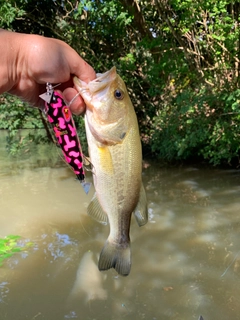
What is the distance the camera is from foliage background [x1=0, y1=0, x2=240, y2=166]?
884 cm

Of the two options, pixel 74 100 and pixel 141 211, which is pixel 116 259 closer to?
pixel 141 211

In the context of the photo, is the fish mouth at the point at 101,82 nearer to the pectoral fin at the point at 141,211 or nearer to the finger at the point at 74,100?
the finger at the point at 74,100

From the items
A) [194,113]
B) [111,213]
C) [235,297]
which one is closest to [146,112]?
[194,113]

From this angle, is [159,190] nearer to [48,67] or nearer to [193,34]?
Result: [193,34]

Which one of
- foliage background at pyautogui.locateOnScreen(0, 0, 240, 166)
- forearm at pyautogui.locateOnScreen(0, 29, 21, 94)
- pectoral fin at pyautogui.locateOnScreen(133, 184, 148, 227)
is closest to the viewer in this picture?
forearm at pyautogui.locateOnScreen(0, 29, 21, 94)

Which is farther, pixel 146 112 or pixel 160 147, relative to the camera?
pixel 146 112

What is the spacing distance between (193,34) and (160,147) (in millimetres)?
3438

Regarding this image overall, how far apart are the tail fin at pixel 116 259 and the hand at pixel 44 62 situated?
2.52ft

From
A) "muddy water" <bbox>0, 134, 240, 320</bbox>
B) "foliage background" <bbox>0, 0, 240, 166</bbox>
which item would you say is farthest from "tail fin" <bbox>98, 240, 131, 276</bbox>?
"foliage background" <bbox>0, 0, 240, 166</bbox>

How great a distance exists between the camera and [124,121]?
1915 mm

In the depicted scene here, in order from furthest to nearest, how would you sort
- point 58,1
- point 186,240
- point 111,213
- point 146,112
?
point 146,112
point 58,1
point 186,240
point 111,213

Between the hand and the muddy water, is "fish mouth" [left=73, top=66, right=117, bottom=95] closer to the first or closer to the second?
the hand

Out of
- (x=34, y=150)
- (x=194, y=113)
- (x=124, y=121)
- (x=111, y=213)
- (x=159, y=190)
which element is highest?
(x=124, y=121)

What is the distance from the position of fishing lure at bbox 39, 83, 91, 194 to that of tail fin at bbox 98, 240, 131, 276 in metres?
0.35
